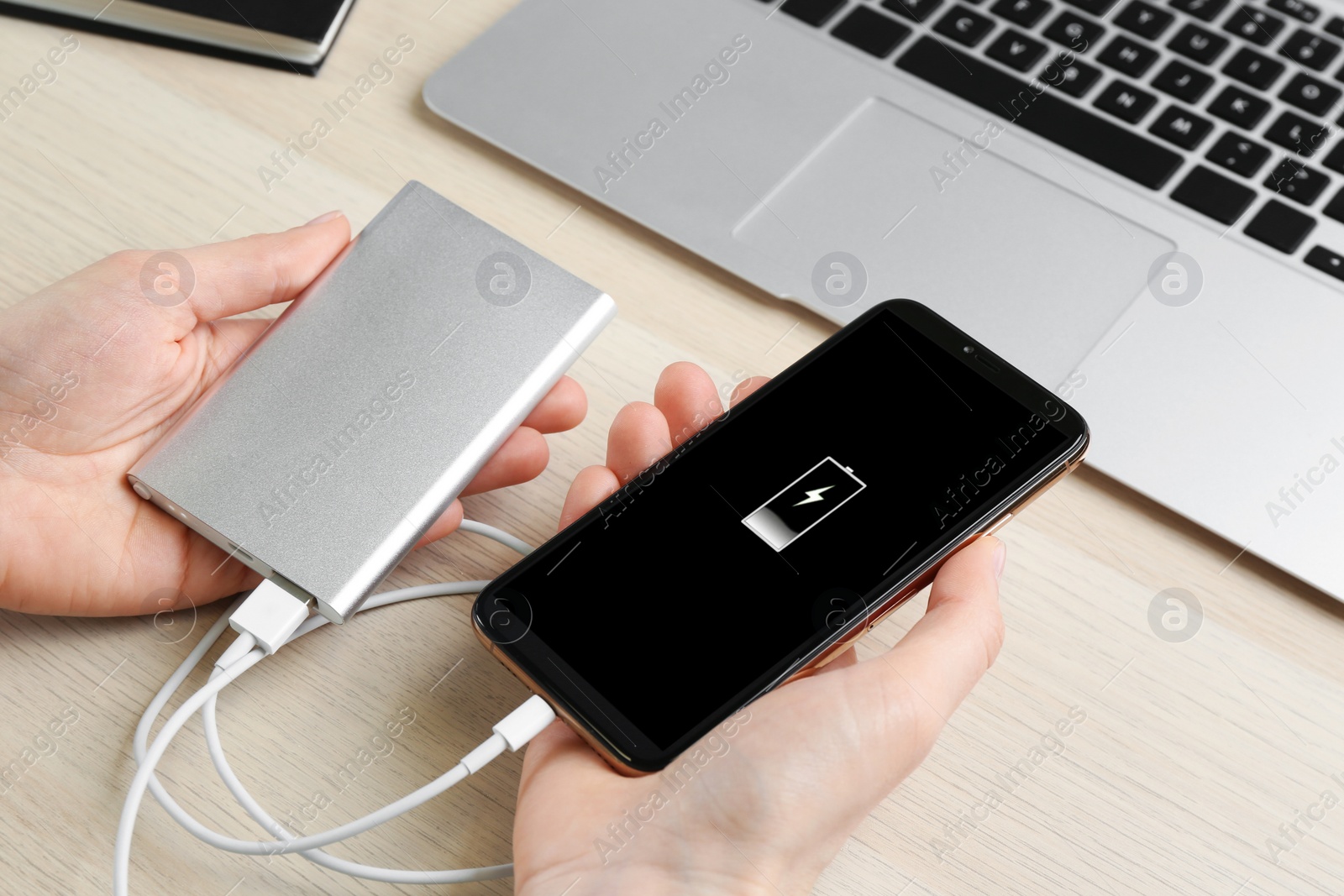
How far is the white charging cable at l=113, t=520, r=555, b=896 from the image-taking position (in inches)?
17.4

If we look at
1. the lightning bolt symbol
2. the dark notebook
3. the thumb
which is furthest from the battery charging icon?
the dark notebook

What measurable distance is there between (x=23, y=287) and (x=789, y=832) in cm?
56

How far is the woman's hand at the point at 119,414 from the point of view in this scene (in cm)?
51

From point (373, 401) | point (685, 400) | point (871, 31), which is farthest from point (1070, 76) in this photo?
point (373, 401)

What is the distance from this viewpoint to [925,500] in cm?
52

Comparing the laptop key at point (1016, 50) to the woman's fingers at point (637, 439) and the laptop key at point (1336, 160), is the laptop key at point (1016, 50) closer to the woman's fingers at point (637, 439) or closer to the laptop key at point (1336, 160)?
the laptop key at point (1336, 160)

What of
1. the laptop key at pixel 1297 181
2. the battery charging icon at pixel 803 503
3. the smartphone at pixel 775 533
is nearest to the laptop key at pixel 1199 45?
the laptop key at pixel 1297 181

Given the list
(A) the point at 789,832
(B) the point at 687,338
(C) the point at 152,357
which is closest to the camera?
(A) the point at 789,832

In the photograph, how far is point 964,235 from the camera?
0.66 m

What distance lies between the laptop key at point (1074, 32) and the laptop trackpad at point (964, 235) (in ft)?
0.32

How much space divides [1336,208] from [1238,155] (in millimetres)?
69

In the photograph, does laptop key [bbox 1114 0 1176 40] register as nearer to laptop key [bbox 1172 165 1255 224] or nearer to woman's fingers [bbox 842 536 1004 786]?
laptop key [bbox 1172 165 1255 224]

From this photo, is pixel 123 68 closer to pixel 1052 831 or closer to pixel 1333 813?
pixel 1052 831

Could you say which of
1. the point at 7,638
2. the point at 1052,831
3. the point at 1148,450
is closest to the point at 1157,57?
the point at 1148,450
